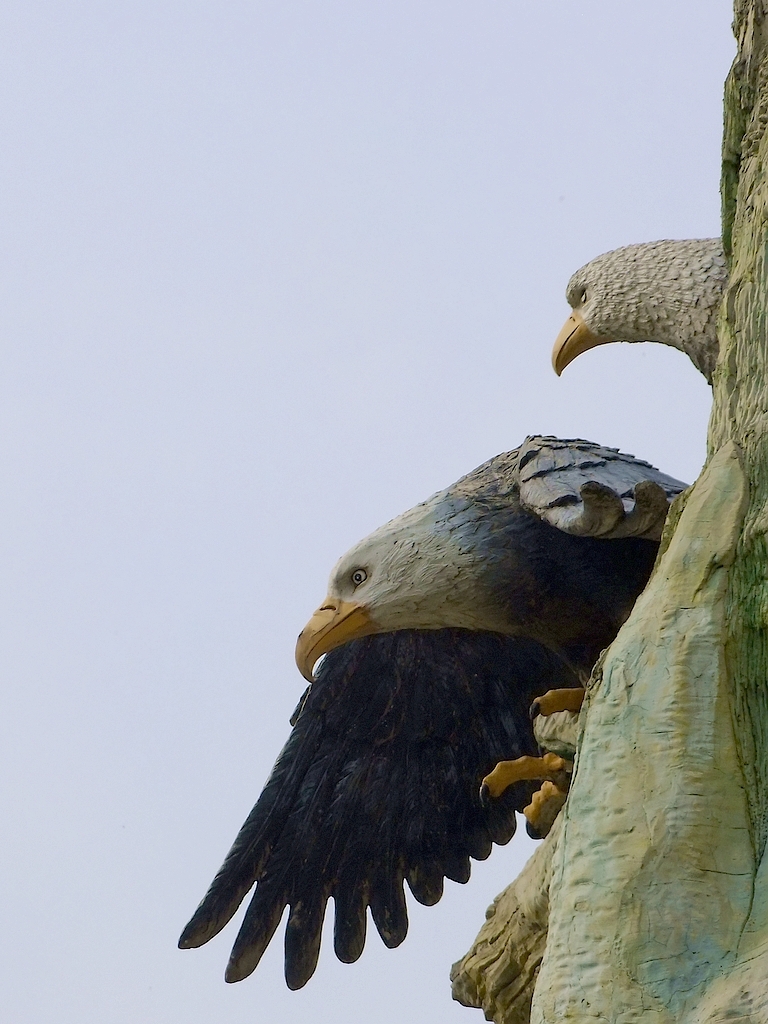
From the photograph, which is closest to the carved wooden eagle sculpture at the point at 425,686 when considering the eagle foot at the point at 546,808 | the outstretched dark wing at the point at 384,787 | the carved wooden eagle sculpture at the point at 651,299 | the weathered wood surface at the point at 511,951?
the outstretched dark wing at the point at 384,787

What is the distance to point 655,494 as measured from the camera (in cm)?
413

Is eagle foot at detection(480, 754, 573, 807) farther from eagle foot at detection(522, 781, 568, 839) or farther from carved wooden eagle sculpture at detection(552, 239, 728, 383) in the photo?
carved wooden eagle sculpture at detection(552, 239, 728, 383)

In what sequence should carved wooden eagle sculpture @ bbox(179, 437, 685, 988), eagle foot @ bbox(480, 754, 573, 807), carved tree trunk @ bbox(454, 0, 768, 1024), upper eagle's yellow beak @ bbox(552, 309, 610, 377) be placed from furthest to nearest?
upper eagle's yellow beak @ bbox(552, 309, 610, 377)
carved wooden eagle sculpture @ bbox(179, 437, 685, 988)
eagle foot @ bbox(480, 754, 573, 807)
carved tree trunk @ bbox(454, 0, 768, 1024)

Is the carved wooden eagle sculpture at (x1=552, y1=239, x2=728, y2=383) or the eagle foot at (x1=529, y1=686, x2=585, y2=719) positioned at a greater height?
the carved wooden eagle sculpture at (x1=552, y1=239, x2=728, y2=383)

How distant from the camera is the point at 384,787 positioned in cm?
509

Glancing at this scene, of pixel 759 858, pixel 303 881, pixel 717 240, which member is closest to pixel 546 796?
pixel 303 881

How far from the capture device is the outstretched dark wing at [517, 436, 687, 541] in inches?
163

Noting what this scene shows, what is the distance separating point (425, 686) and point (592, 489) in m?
1.34

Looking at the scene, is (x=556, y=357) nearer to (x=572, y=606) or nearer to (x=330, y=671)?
(x=572, y=606)

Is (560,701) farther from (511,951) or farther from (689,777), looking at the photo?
(689,777)

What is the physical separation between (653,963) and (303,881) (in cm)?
244

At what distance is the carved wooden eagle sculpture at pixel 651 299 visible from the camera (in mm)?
4535

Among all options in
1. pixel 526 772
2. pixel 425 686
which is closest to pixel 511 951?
pixel 526 772

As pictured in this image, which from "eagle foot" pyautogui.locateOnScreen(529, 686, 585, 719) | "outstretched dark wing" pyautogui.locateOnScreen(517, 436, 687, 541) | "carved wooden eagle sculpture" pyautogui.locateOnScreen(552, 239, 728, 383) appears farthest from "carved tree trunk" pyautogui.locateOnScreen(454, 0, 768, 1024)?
"carved wooden eagle sculpture" pyautogui.locateOnScreen(552, 239, 728, 383)
